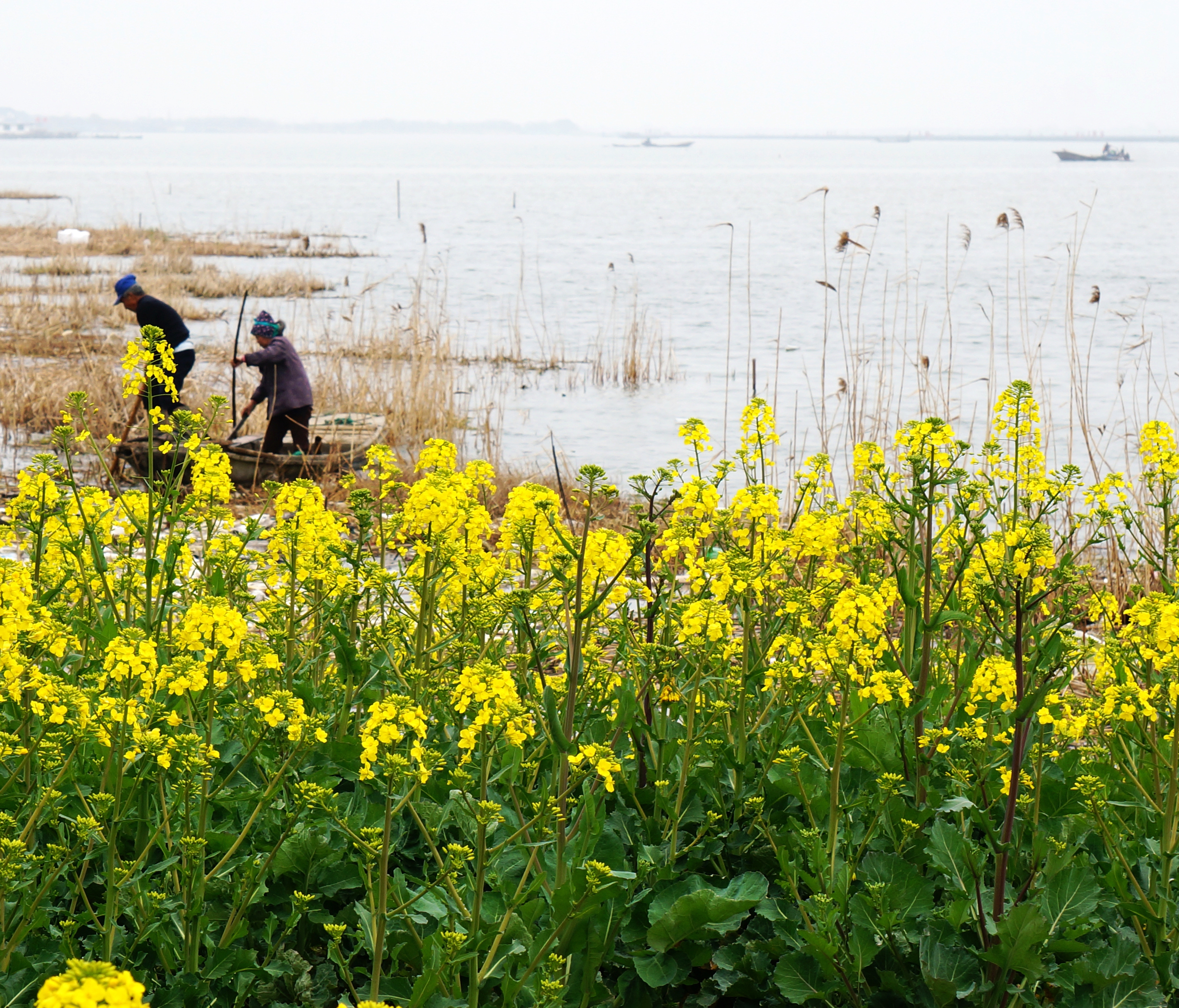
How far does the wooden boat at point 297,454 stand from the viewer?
317 inches

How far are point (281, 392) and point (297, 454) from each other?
89 centimetres

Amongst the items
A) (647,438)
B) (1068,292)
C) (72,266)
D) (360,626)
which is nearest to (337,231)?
(72,266)

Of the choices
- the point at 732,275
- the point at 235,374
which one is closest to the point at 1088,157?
the point at 732,275

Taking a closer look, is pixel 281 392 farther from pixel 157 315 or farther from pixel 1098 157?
pixel 1098 157

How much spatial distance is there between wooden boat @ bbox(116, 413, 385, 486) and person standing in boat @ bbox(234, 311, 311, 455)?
9cm

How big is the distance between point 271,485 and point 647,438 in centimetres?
930

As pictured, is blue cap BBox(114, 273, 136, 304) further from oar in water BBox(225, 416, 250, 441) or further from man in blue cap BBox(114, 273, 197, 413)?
oar in water BBox(225, 416, 250, 441)

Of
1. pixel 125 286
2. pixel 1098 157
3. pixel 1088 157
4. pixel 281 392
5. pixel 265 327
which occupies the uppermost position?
pixel 1098 157

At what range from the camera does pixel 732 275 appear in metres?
23.8

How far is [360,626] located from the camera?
11.4ft

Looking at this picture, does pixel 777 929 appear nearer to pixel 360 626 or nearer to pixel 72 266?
pixel 360 626

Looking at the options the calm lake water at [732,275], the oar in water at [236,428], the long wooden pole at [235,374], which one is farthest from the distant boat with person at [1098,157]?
the oar in water at [236,428]

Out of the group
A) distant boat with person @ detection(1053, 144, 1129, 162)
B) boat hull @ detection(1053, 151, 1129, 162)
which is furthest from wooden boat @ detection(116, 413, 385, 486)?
boat hull @ detection(1053, 151, 1129, 162)

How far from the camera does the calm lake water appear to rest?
12.9 m
